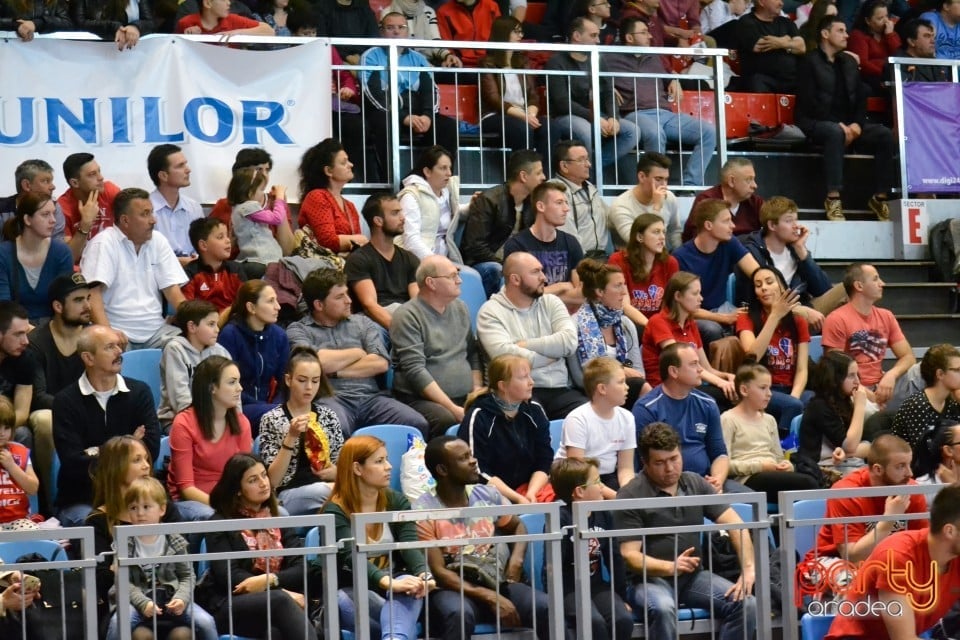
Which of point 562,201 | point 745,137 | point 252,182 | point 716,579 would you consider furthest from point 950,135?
point 716,579

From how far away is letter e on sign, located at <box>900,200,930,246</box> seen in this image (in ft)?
40.2

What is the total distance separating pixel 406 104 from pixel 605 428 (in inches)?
150

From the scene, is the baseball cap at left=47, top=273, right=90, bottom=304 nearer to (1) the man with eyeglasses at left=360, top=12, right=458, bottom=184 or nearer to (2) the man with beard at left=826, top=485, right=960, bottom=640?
(1) the man with eyeglasses at left=360, top=12, right=458, bottom=184

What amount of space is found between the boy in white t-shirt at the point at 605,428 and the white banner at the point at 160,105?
10.1 feet

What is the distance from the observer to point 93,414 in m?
7.95

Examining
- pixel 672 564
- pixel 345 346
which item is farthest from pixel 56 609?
pixel 345 346

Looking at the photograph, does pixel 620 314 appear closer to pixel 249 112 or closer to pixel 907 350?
pixel 907 350

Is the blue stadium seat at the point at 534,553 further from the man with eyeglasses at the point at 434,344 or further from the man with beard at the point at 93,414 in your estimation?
the man with beard at the point at 93,414

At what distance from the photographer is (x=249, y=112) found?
35.0ft

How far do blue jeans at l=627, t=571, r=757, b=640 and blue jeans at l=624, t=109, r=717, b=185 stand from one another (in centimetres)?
534

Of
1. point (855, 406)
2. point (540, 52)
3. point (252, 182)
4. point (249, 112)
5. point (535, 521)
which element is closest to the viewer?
point (535, 521)

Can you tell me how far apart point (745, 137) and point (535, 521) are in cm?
638

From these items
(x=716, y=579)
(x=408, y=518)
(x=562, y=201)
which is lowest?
(x=716, y=579)

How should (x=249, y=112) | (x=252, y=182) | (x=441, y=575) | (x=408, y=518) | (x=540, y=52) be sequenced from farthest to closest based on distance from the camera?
(x=540, y=52), (x=249, y=112), (x=252, y=182), (x=441, y=575), (x=408, y=518)
